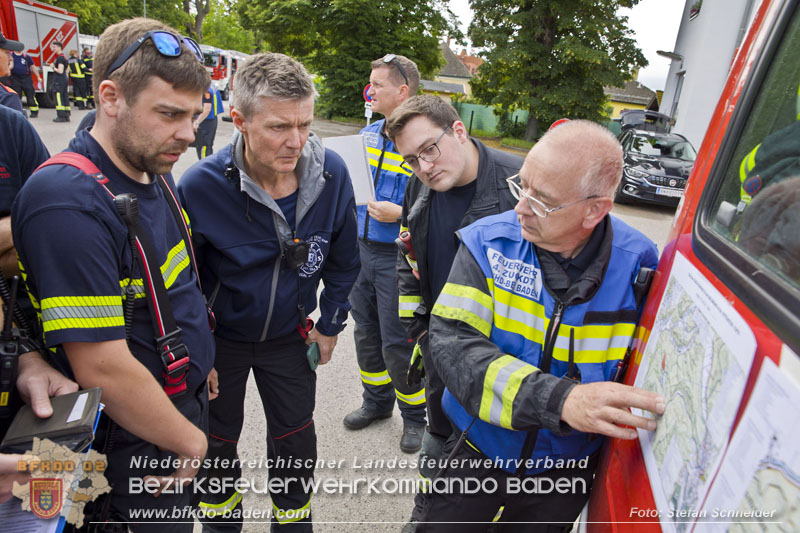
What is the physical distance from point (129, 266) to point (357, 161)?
1.73 m

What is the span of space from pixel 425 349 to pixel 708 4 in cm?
1824

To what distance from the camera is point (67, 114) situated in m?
13.6

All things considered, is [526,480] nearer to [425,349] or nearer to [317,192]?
[425,349]

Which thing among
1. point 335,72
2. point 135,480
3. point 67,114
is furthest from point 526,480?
point 335,72

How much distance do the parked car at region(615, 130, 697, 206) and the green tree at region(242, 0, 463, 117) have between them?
13024mm

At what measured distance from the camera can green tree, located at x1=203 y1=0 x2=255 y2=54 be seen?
149 ft

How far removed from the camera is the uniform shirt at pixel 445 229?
209 centimetres

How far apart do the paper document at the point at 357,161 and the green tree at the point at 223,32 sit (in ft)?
156

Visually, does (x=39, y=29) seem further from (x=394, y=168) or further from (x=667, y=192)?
(x=667, y=192)

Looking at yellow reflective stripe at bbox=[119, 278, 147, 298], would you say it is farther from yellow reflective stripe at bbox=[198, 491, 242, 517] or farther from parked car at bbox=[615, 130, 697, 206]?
parked car at bbox=[615, 130, 697, 206]

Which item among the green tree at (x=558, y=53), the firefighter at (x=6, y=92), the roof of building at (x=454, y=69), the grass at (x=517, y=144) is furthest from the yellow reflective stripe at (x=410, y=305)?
the roof of building at (x=454, y=69)

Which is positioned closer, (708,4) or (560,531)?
(560,531)

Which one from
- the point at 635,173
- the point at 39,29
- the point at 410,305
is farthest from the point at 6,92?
the point at 39,29

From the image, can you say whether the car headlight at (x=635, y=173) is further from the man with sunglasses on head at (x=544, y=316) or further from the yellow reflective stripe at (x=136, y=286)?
the yellow reflective stripe at (x=136, y=286)
